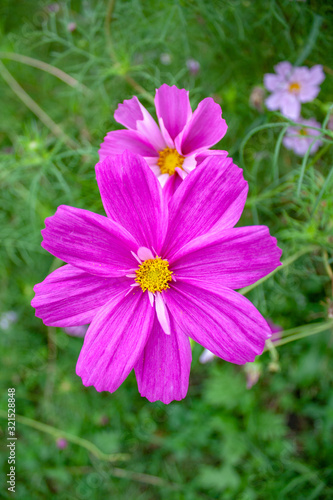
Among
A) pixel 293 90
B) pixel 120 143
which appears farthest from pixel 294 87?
pixel 120 143

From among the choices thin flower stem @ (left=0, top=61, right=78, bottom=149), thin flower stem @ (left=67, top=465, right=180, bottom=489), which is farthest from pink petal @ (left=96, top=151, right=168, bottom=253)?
thin flower stem @ (left=67, top=465, right=180, bottom=489)

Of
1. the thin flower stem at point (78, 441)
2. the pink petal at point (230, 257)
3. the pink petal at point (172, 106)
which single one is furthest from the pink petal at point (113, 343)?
the thin flower stem at point (78, 441)

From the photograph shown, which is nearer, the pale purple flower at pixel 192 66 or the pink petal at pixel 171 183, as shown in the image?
the pink petal at pixel 171 183

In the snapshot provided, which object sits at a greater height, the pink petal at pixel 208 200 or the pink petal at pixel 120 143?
the pink petal at pixel 120 143

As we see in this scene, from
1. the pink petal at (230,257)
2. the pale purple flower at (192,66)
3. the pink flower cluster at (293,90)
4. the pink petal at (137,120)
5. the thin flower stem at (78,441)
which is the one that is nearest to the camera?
the pink petal at (230,257)

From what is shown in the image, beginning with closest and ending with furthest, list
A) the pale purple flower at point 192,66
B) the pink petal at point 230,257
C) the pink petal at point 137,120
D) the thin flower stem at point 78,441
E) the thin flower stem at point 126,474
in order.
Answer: the pink petal at point 230,257
the pink petal at point 137,120
the pale purple flower at point 192,66
the thin flower stem at point 78,441
the thin flower stem at point 126,474

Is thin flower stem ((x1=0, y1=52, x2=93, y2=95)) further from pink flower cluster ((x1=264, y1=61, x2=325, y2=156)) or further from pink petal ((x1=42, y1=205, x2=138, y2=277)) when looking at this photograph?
pink petal ((x1=42, y1=205, x2=138, y2=277))

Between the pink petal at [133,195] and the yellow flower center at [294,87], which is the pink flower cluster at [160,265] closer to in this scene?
the pink petal at [133,195]

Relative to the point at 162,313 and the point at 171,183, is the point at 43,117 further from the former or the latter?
the point at 162,313
